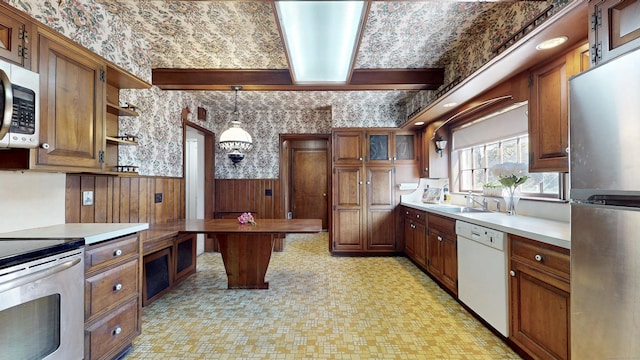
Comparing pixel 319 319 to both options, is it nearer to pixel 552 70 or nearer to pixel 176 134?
pixel 552 70

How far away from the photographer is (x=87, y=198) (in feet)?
7.08

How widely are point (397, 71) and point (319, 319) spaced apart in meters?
2.74

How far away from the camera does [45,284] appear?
3.99 feet

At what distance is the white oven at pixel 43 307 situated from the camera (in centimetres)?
110

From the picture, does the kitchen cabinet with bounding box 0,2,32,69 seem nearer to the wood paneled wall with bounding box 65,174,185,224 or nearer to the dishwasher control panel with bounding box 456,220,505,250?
the wood paneled wall with bounding box 65,174,185,224

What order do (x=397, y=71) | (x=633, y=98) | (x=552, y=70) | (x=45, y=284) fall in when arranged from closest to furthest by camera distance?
(x=633, y=98) < (x=45, y=284) < (x=552, y=70) < (x=397, y=71)

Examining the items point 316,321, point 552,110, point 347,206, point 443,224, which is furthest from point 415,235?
point 552,110

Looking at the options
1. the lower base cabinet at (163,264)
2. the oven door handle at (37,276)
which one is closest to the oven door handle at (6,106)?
the oven door handle at (37,276)

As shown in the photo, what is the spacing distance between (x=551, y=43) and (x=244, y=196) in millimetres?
4365

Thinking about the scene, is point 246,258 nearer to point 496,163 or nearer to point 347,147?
point 347,147

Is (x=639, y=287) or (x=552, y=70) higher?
(x=552, y=70)

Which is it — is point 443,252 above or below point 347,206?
below

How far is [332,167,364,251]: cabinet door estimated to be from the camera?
4258 mm

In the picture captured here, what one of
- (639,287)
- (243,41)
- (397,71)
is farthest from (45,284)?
(397,71)
